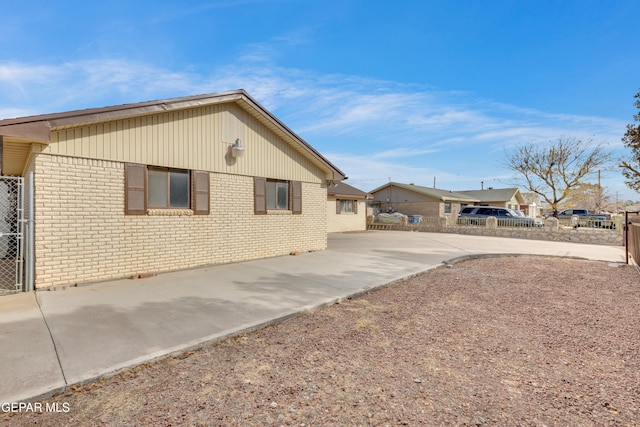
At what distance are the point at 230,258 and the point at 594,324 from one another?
25.3ft

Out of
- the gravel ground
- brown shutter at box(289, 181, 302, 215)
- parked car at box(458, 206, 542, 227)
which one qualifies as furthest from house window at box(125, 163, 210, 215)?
parked car at box(458, 206, 542, 227)

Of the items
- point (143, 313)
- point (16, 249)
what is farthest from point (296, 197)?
point (16, 249)

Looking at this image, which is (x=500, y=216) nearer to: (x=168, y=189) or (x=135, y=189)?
(x=168, y=189)

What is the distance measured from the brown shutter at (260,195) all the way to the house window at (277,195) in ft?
0.95

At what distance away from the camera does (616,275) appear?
798 centimetres

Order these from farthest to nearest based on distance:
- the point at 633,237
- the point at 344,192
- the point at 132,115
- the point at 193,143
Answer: the point at 344,192 < the point at 633,237 < the point at 193,143 < the point at 132,115

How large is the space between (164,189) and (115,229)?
140 cm

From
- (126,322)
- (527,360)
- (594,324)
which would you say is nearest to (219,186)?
(126,322)

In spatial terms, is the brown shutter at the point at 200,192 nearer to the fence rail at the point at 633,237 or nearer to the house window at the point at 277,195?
the house window at the point at 277,195

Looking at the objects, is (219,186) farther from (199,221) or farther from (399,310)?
(399,310)

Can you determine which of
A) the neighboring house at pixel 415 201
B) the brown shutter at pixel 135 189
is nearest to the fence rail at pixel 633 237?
the brown shutter at pixel 135 189

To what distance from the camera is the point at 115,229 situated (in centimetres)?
668

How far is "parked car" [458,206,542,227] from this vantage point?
18.9 meters

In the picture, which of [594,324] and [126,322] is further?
[594,324]
